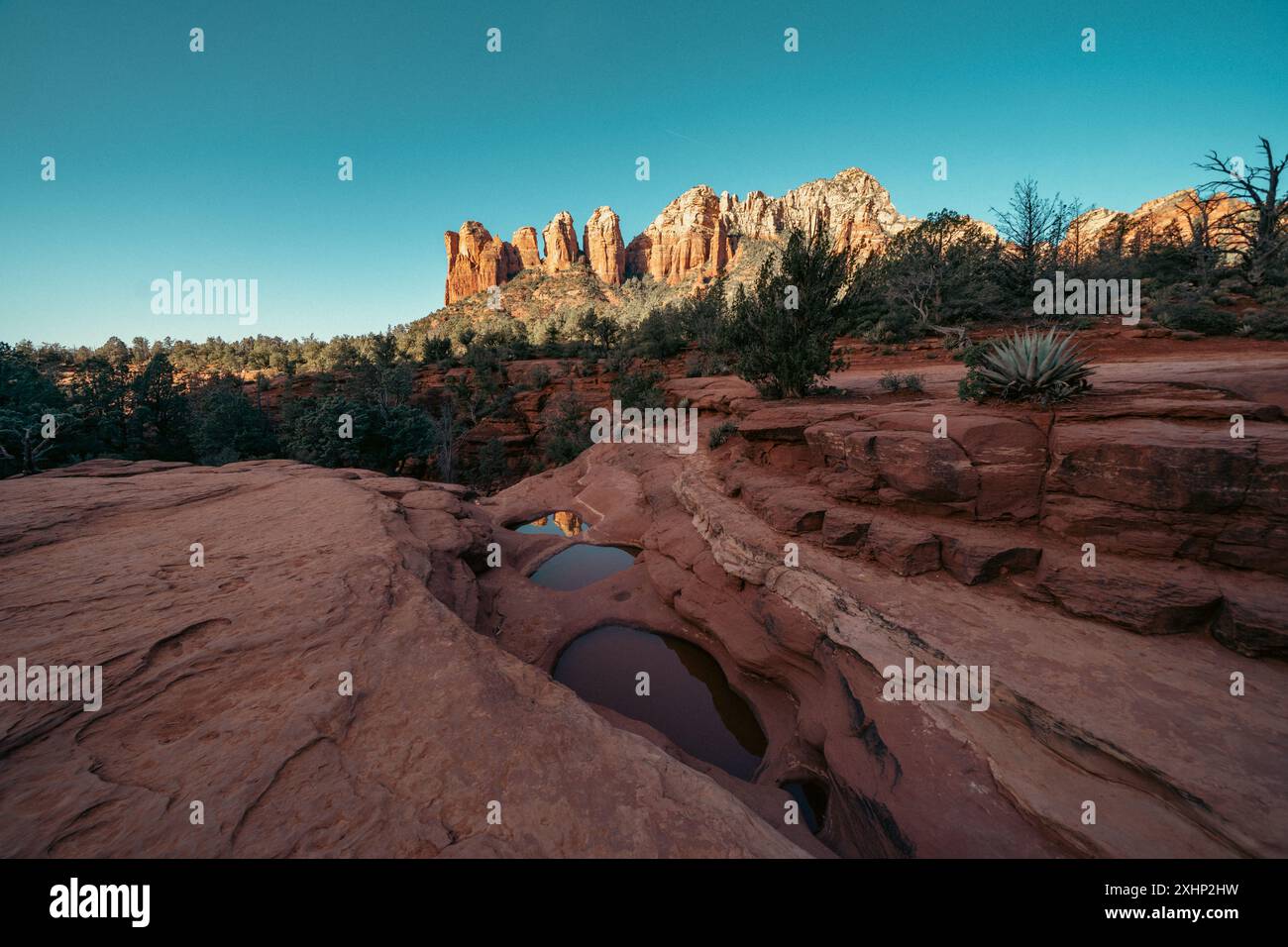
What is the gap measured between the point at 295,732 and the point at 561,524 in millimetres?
10987

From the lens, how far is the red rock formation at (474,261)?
246ft

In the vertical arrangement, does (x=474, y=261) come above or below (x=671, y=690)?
above

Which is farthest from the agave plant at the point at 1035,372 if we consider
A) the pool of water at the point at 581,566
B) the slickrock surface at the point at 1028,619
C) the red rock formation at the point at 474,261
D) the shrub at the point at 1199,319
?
the red rock formation at the point at 474,261

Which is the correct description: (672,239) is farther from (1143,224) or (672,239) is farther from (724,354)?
(724,354)

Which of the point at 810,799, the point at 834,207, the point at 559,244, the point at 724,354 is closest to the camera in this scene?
the point at 810,799

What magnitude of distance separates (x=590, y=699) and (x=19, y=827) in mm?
5297

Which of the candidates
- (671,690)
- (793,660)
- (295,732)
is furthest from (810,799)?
(295,732)

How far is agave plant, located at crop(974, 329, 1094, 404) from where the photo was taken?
18.6 ft

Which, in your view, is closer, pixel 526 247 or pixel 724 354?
pixel 724 354

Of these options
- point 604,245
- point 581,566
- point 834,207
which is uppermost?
point 604,245

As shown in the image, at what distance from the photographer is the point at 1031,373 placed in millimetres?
5820

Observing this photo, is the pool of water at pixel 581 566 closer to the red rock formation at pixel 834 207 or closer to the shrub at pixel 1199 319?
the shrub at pixel 1199 319

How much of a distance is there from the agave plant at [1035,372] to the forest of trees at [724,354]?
376 cm

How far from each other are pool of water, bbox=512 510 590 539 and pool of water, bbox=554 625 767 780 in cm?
486
